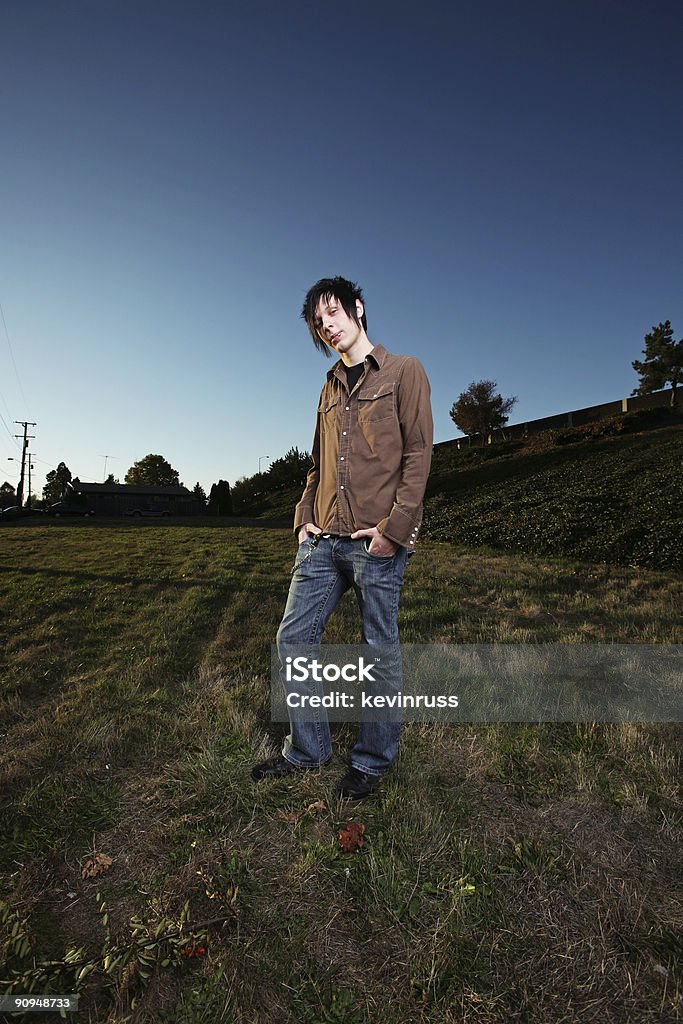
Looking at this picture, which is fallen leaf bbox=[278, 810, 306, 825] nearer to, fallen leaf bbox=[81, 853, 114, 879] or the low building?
fallen leaf bbox=[81, 853, 114, 879]

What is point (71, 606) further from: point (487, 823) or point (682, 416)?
point (682, 416)

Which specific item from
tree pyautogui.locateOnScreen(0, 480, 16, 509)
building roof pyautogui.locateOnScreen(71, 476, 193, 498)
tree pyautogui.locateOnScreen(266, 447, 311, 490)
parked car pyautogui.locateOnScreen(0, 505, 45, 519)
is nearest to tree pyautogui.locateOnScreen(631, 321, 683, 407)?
tree pyautogui.locateOnScreen(266, 447, 311, 490)

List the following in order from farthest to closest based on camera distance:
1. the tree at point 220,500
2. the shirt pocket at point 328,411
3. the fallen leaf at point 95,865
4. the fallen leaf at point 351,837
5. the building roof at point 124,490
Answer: the building roof at point 124,490, the tree at point 220,500, the shirt pocket at point 328,411, the fallen leaf at point 351,837, the fallen leaf at point 95,865

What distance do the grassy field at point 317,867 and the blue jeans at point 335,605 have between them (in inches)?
6.6

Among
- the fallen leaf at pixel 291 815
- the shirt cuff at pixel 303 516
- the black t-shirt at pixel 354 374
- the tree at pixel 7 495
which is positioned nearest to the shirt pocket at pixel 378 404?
the black t-shirt at pixel 354 374

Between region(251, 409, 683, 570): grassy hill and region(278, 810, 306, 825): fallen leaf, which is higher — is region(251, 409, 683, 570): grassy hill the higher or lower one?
the higher one

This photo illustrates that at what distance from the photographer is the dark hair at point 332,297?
246 centimetres

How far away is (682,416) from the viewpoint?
25.6m

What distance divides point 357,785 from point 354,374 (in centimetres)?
206

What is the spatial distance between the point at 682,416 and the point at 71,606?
29437mm

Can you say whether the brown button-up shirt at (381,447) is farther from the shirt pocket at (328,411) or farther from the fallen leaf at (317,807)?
the fallen leaf at (317,807)

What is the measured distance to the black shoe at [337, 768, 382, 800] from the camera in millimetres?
2316

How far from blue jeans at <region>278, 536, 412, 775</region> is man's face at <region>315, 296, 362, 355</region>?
1.01 meters

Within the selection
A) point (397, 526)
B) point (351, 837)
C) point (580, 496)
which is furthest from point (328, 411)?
point (580, 496)
